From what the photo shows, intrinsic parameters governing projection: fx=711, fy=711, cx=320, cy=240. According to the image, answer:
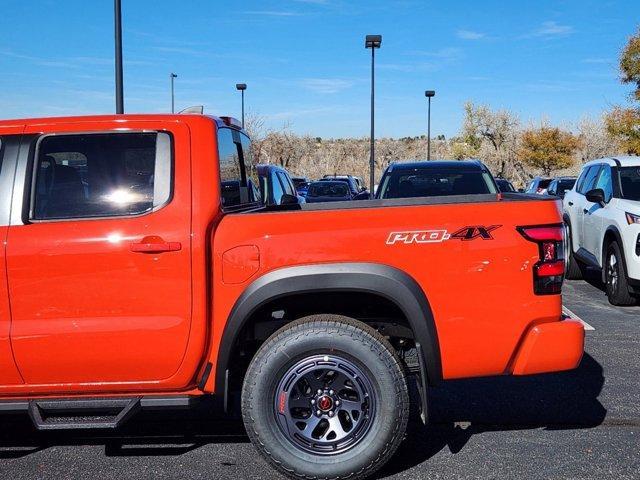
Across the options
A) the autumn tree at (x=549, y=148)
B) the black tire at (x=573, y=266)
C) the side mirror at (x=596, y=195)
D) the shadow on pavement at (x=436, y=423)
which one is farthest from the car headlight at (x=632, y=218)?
the autumn tree at (x=549, y=148)

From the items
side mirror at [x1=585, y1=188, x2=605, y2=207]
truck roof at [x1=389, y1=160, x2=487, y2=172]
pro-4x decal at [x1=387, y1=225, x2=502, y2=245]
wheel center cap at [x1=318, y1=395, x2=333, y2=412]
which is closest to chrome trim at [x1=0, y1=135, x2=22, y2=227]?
wheel center cap at [x1=318, y1=395, x2=333, y2=412]

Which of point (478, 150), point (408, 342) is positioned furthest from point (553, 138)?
point (408, 342)

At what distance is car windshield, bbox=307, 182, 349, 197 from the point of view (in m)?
22.9

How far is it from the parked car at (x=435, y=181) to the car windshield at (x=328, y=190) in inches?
534

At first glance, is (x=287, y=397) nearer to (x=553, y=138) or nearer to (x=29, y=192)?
(x=29, y=192)

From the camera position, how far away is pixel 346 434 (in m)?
3.74

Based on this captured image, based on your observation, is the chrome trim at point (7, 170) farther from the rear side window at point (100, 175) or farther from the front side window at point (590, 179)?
the front side window at point (590, 179)

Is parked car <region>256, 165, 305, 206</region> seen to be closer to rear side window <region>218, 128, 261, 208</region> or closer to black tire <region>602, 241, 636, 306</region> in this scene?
rear side window <region>218, 128, 261, 208</region>

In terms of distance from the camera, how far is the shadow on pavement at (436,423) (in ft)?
14.3

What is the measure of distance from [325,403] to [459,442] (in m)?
1.12

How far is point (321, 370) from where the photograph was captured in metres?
3.74

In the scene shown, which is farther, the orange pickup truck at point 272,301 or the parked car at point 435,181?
the parked car at point 435,181

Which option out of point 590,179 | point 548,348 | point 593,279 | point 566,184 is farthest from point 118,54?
point 566,184

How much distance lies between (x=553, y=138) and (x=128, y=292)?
167ft
